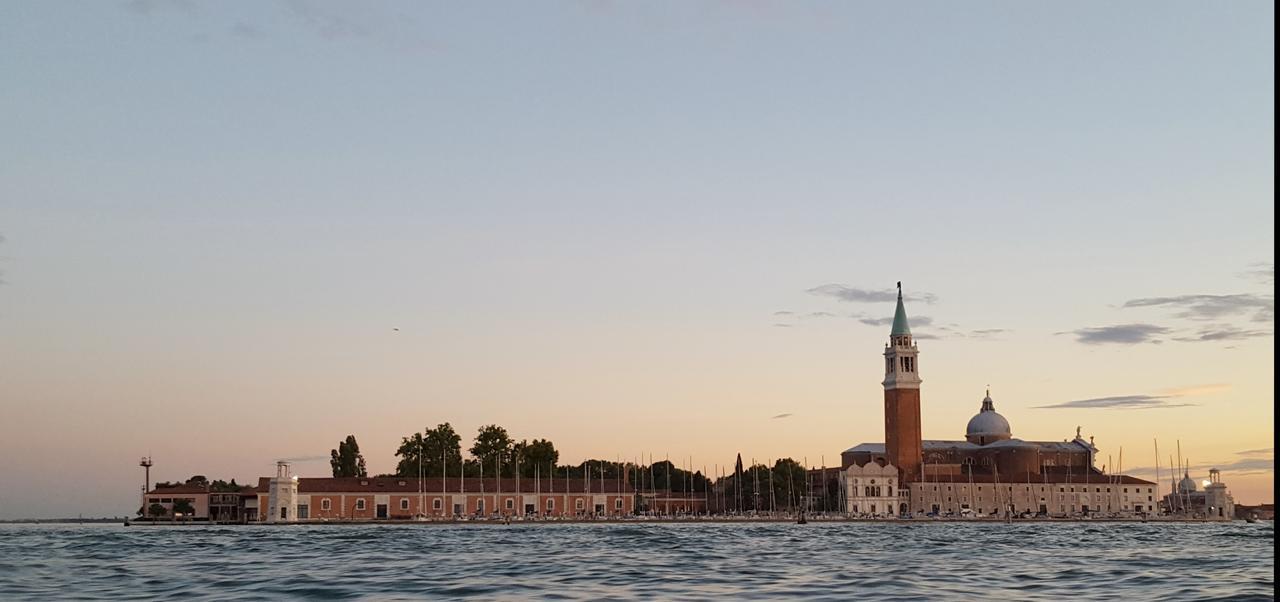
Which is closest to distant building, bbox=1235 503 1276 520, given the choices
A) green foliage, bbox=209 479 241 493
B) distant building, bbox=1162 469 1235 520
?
distant building, bbox=1162 469 1235 520

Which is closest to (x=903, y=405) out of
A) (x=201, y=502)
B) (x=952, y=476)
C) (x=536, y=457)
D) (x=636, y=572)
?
(x=952, y=476)

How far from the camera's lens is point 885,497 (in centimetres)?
14925

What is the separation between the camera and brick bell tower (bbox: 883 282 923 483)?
150 metres

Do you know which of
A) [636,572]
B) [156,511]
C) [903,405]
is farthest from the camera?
[903,405]

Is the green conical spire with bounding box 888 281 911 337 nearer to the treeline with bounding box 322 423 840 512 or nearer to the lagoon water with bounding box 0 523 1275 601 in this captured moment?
the treeline with bounding box 322 423 840 512

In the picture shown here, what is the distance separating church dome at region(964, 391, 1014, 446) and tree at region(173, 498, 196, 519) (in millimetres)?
87691

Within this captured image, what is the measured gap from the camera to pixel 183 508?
12738 cm

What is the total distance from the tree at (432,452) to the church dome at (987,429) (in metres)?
64.9

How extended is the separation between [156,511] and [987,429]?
303 ft

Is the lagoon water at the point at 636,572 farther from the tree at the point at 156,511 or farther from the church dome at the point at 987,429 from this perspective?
the church dome at the point at 987,429

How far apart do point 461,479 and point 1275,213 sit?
4673 inches

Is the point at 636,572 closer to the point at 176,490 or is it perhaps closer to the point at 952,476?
the point at 176,490

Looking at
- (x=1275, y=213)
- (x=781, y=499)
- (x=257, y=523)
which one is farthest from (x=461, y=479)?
(x=1275, y=213)

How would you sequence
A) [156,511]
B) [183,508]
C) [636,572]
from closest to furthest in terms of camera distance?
1. [636,572]
2. [183,508]
3. [156,511]
